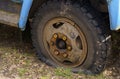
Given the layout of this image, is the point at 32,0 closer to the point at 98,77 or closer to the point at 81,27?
the point at 81,27

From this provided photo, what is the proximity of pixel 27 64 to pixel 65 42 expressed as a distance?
0.65 m

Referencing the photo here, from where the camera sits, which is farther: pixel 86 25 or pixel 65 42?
pixel 65 42

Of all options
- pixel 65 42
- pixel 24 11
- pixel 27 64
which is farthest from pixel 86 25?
pixel 27 64

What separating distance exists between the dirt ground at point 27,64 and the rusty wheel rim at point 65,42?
0.15m

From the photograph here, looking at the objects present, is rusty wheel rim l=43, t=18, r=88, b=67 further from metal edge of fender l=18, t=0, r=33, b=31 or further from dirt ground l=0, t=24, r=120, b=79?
metal edge of fender l=18, t=0, r=33, b=31

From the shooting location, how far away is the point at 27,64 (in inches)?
164

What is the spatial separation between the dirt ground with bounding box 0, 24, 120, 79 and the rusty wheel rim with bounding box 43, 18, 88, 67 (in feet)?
0.48

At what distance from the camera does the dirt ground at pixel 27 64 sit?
386 cm

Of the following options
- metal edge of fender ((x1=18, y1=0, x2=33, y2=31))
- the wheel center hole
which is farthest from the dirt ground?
metal edge of fender ((x1=18, y1=0, x2=33, y2=31))

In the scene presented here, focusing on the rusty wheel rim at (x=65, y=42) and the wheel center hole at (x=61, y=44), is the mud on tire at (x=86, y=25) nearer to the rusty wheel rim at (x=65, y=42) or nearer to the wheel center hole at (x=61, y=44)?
the rusty wheel rim at (x=65, y=42)

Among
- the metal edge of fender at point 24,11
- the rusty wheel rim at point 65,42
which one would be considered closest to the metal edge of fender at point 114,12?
the rusty wheel rim at point 65,42

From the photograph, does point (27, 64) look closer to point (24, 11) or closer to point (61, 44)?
point (61, 44)

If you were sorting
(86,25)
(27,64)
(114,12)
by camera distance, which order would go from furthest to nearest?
(27,64), (86,25), (114,12)

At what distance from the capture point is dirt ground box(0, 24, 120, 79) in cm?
386
